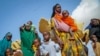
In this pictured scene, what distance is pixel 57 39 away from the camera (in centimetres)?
418

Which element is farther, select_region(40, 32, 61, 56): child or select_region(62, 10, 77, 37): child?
select_region(62, 10, 77, 37): child

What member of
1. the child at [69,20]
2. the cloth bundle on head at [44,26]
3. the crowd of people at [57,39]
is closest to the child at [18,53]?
the crowd of people at [57,39]

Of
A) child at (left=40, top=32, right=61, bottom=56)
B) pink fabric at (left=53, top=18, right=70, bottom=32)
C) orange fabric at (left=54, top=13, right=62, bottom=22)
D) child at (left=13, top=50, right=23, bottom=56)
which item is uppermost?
orange fabric at (left=54, top=13, right=62, bottom=22)

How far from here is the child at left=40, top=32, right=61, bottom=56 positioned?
4133 millimetres

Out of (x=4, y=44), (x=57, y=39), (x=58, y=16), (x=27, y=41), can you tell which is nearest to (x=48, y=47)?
(x=57, y=39)

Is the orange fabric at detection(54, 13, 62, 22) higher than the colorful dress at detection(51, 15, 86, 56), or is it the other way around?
the orange fabric at detection(54, 13, 62, 22)

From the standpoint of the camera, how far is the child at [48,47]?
13.6 feet

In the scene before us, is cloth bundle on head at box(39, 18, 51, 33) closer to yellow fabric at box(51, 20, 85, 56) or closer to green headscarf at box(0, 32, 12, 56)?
yellow fabric at box(51, 20, 85, 56)

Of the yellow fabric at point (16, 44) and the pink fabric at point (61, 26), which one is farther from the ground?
the pink fabric at point (61, 26)

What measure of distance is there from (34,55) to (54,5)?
55 centimetres

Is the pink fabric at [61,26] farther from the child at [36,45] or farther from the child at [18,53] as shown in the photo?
the child at [18,53]

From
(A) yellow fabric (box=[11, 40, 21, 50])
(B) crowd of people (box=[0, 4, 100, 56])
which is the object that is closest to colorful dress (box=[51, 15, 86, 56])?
A: (B) crowd of people (box=[0, 4, 100, 56])

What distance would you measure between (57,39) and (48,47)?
0.40 ft

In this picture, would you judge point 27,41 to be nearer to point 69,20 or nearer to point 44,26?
point 44,26
